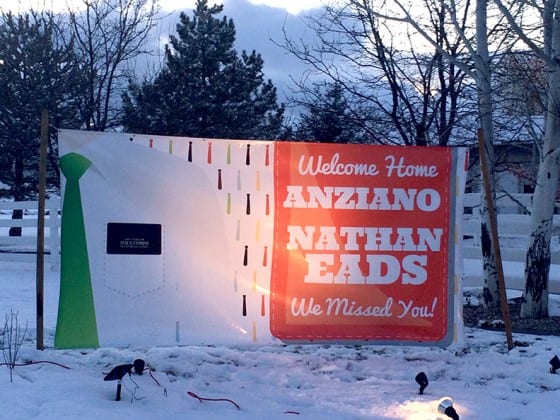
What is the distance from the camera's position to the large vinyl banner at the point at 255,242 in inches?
253

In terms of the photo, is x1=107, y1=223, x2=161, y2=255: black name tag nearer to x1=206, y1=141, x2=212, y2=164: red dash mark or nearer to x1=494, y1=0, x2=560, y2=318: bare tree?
x1=206, y1=141, x2=212, y2=164: red dash mark

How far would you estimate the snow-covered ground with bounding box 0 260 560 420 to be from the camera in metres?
5.59

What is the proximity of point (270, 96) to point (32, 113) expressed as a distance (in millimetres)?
7882

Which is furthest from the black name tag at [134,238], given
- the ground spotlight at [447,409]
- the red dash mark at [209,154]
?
the ground spotlight at [447,409]

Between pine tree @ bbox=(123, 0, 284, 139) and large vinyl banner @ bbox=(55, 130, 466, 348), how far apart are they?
16272 millimetres

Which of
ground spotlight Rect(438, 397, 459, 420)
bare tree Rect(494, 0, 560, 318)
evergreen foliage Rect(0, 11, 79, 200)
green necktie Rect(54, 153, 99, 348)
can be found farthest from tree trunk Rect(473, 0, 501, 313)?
evergreen foliage Rect(0, 11, 79, 200)

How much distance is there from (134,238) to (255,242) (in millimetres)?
1077

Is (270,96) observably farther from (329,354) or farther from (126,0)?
(329,354)

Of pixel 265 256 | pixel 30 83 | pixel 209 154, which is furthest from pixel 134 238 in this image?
pixel 30 83

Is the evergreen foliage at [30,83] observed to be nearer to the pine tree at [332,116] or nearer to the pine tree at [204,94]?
the pine tree at [204,94]

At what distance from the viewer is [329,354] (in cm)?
745

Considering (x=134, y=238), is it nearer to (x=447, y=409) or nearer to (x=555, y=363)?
(x=447, y=409)

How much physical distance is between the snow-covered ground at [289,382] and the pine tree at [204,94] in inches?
600

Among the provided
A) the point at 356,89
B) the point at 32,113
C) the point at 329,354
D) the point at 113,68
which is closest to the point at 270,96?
the point at 113,68
